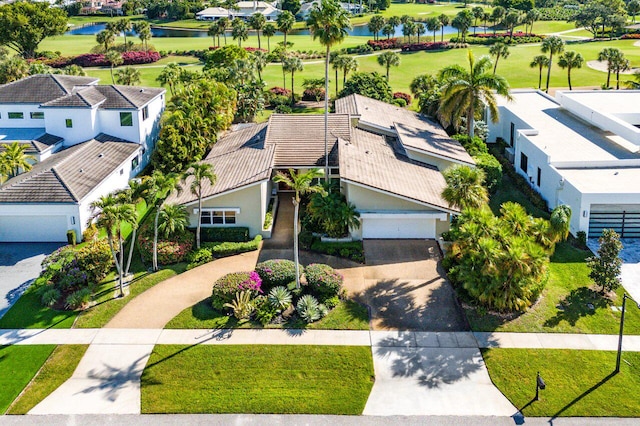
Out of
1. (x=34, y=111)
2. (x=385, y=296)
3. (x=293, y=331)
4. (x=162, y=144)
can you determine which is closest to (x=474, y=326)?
(x=385, y=296)

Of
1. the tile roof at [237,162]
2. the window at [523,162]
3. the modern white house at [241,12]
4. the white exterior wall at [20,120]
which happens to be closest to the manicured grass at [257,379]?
the tile roof at [237,162]

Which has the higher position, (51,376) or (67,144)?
(67,144)

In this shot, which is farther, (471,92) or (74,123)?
(471,92)

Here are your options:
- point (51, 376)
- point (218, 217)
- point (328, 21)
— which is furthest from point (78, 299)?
point (328, 21)

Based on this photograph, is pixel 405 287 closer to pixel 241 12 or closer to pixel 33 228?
pixel 33 228

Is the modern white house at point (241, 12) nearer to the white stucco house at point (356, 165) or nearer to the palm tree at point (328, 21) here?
the white stucco house at point (356, 165)

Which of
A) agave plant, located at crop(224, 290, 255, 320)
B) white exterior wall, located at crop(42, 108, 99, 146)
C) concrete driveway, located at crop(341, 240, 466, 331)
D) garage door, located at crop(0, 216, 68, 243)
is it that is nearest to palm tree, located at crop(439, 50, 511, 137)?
concrete driveway, located at crop(341, 240, 466, 331)
